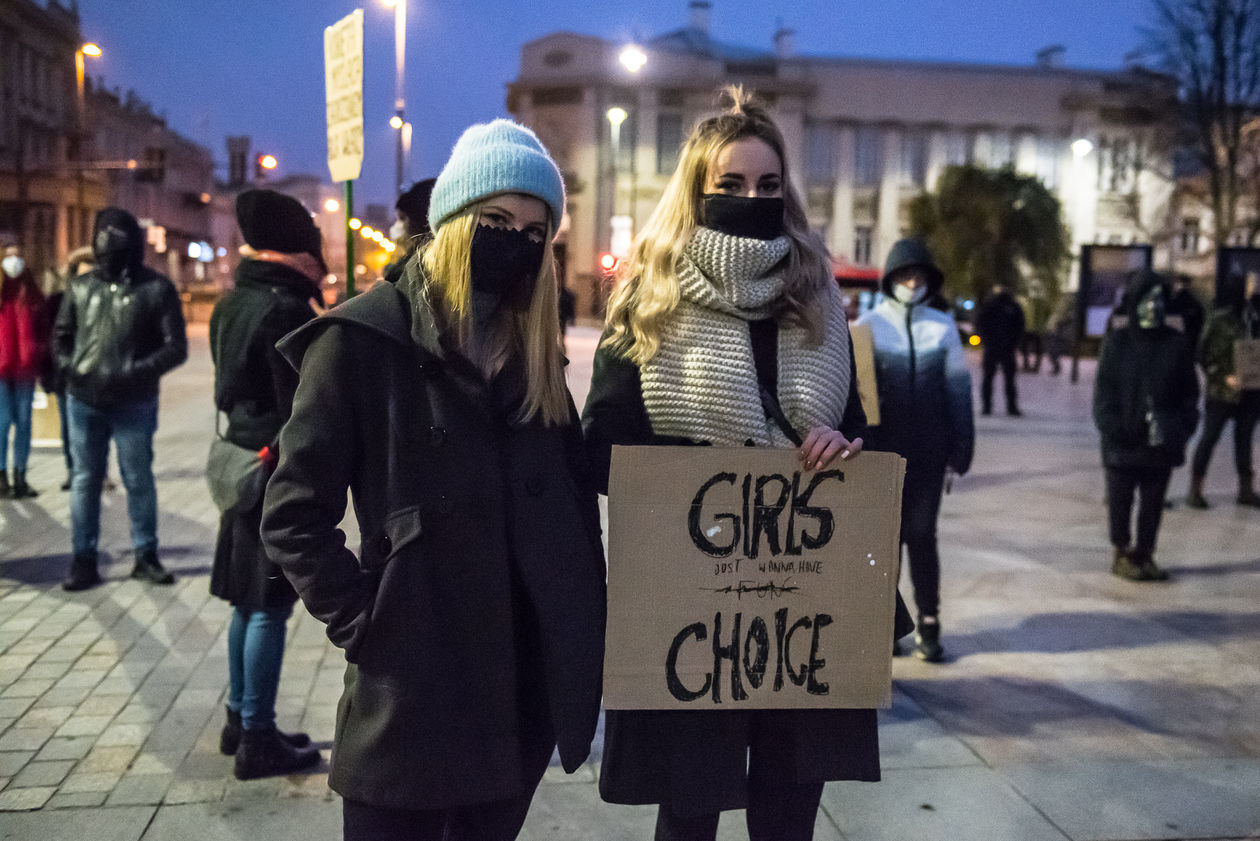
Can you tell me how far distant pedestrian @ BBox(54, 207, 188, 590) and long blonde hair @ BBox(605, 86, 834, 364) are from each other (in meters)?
4.38

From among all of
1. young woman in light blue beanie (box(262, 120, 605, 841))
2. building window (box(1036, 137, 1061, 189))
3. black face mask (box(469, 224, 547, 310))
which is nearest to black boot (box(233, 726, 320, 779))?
young woman in light blue beanie (box(262, 120, 605, 841))

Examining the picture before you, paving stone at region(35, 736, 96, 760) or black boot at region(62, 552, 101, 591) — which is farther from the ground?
black boot at region(62, 552, 101, 591)

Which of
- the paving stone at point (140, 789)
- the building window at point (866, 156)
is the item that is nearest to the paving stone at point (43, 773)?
the paving stone at point (140, 789)

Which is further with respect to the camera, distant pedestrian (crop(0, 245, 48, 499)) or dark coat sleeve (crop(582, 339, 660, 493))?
distant pedestrian (crop(0, 245, 48, 499))

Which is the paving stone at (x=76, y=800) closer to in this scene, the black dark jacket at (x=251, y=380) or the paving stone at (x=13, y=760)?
the paving stone at (x=13, y=760)

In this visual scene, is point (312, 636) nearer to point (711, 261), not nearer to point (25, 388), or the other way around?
point (711, 261)

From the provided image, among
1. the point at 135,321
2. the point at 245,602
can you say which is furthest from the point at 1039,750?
the point at 135,321

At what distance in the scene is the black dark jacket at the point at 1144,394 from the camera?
681cm

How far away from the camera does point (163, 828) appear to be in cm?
347

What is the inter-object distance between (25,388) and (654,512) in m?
8.35

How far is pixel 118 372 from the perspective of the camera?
19.8 feet

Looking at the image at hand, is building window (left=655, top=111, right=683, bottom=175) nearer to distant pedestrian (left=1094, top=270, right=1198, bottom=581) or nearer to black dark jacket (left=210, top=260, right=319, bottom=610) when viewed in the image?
distant pedestrian (left=1094, top=270, right=1198, bottom=581)

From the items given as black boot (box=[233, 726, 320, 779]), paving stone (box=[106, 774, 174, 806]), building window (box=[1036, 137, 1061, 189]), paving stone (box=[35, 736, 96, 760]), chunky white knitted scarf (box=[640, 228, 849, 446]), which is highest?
building window (box=[1036, 137, 1061, 189])

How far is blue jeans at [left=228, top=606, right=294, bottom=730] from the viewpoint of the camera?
3863mm
